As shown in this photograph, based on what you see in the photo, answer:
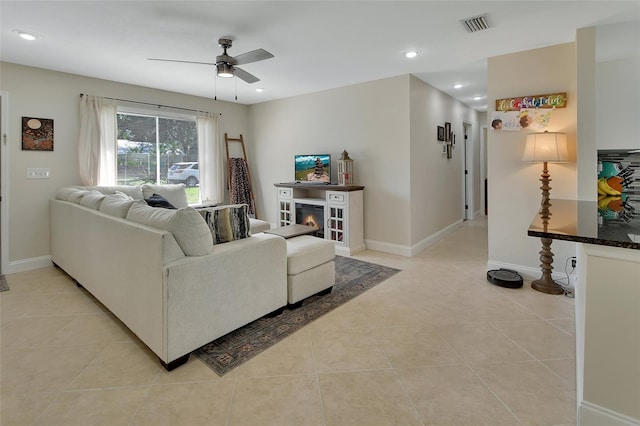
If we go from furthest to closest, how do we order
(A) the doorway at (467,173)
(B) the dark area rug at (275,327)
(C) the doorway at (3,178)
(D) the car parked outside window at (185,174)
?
1. (A) the doorway at (467,173)
2. (D) the car parked outside window at (185,174)
3. (C) the doorway at (3,178)
4. (B) the dark area rug at (275,327)

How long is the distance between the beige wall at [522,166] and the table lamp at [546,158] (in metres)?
0.22

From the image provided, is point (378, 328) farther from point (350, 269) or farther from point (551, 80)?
point (551, 80)

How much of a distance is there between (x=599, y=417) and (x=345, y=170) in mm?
3753

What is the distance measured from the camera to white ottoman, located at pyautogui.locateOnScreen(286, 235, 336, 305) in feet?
9.14

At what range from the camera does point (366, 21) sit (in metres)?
2.76

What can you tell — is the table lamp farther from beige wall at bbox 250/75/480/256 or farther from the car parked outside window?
the car parked outside window

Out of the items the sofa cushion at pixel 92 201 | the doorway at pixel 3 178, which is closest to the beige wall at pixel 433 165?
the sofa cushion at pixel 92 201

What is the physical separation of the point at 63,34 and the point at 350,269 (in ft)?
12.3

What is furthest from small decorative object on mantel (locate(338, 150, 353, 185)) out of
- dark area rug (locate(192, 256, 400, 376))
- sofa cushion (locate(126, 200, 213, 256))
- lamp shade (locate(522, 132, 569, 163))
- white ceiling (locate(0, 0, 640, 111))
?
sofa cushion (locate(126, 200, 213, 256))

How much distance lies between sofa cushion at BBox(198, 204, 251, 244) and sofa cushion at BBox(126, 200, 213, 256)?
0.23 metres

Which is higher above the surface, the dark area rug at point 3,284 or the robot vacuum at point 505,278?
the robot vacuum at point 505,278

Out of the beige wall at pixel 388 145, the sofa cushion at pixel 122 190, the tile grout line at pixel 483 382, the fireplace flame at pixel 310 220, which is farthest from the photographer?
the fireplace flame at pixel 310 220

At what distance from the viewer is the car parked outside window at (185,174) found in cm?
542

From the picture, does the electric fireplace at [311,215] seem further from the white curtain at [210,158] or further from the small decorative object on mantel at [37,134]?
the small decorative object on mantel at [37,134]
